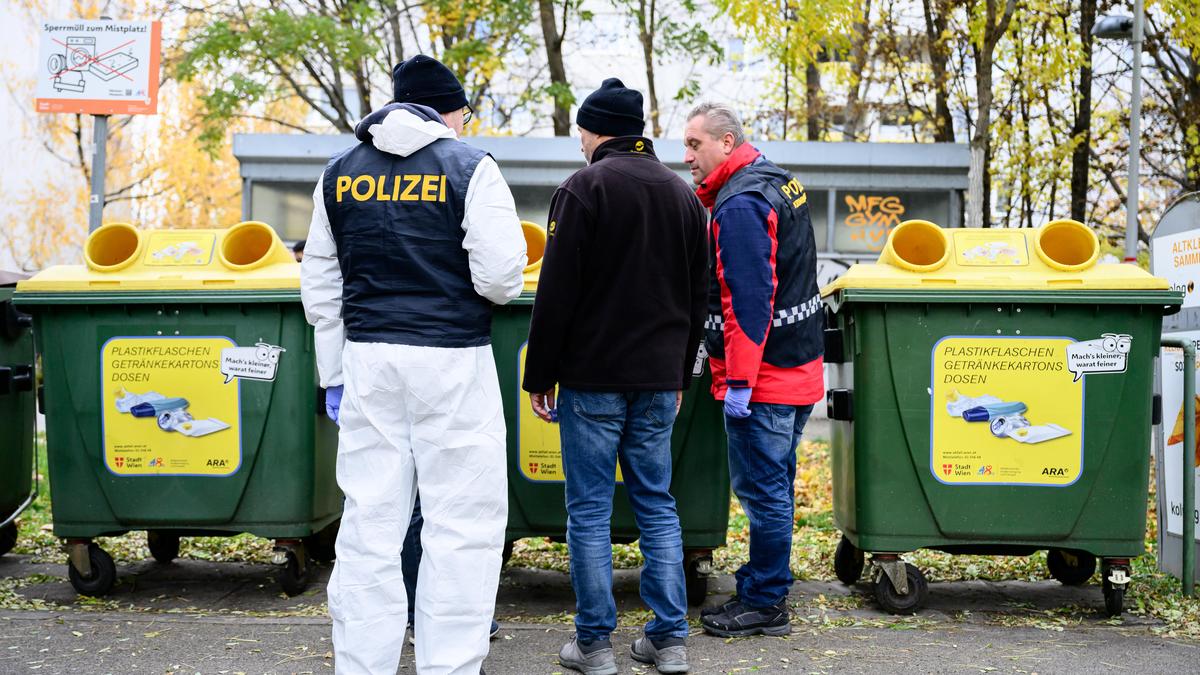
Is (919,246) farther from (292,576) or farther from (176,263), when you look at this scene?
(176,263)

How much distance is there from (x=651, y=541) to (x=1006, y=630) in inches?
58.9

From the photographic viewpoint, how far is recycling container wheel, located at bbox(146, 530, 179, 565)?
17.0 feet

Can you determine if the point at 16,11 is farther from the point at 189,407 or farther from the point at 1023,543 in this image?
the point at 1023,543

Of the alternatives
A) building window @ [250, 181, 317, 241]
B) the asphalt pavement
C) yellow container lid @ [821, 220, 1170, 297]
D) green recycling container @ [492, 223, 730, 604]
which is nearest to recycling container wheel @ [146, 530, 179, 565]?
the asphalt pavement

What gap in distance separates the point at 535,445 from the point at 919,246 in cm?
176

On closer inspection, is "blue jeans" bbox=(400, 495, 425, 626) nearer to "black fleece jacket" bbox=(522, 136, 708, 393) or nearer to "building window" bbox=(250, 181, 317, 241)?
"black fleece jacket" bbox=(522, 136, 708, 393)

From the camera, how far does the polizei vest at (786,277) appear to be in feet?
12.9

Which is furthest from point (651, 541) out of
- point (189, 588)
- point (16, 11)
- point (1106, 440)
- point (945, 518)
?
point (16, 11)

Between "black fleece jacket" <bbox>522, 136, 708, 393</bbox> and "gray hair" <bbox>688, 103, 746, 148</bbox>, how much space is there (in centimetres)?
52

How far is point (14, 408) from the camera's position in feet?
16.5

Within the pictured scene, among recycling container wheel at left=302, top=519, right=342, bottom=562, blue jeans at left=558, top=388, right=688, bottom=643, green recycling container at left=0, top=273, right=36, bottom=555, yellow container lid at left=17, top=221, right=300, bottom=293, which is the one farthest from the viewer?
recycling container wheel at left=302, top=519, right=342, bottom=562

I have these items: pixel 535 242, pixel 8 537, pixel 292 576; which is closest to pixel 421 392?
pixel 535 242

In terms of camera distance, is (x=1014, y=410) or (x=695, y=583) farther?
(x=695, y=583)

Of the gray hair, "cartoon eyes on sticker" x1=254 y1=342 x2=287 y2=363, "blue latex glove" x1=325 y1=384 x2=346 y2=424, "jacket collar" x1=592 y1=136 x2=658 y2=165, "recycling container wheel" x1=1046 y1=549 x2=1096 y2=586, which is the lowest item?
"recycling container wheel" x1=1046 y1=549 x2=1096 y2=586
